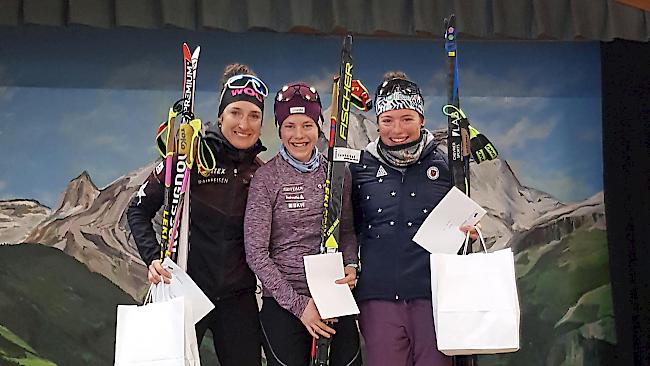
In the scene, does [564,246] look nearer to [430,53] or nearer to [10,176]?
[430,53]

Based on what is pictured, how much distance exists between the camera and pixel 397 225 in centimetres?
248

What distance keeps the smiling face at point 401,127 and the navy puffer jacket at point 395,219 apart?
2.6 inches

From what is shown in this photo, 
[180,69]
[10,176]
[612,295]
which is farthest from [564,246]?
[10,176]

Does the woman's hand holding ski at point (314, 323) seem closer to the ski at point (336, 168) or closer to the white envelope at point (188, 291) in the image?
the ski at point (336, 168)

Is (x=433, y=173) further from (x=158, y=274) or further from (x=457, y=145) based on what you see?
(x=158, y=274)

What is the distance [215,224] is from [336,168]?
439 millimetres

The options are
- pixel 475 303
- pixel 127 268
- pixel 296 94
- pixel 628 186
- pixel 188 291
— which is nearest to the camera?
pixel 475 303

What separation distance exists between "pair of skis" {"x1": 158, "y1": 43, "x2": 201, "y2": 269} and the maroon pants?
63 cm

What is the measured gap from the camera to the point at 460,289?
225cm

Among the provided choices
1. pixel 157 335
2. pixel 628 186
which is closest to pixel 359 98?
pixel 157 335

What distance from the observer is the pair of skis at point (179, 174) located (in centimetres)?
246

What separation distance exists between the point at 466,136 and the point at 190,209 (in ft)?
2.97

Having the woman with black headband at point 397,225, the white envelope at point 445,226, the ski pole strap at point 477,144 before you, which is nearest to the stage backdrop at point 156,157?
the woman with black headband at point 397,225

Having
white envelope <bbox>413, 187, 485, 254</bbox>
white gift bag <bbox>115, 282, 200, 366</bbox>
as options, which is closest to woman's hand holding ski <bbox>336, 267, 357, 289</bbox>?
white envelope <bbox>413, 187, 485, 254</bbox>
